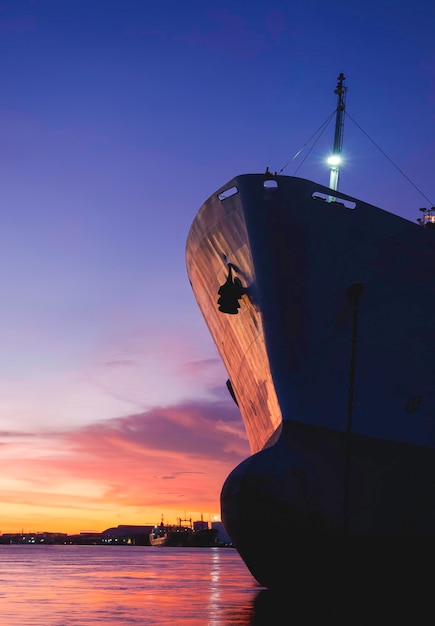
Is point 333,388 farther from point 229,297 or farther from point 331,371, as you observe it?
point 229,297

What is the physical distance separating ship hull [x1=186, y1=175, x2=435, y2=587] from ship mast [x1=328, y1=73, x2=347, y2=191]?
14.2 ft

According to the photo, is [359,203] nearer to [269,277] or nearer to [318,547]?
[269,277]

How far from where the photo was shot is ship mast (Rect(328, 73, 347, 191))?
18.5 metres


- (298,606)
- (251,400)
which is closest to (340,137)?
(251,400)

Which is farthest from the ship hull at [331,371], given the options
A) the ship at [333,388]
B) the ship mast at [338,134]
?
the ship mast at [338,134]

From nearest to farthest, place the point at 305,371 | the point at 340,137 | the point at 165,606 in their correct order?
the point at 305,371 → the point at 165,606 → the point at 340,137

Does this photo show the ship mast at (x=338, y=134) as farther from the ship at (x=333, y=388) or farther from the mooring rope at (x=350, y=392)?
the mooring rope at (x=350, y=392)

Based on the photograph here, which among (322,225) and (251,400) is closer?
(322,225)

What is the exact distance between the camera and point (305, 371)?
13.0 m

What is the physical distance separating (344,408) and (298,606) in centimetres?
346

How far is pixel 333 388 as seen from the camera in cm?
1291

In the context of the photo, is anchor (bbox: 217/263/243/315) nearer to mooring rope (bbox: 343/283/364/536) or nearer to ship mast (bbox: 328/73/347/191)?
mooring rope (bbox: 343/283/364/536)

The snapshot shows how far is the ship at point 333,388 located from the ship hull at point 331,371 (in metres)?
0.02

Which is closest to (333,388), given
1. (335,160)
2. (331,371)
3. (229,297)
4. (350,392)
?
(331,371)
